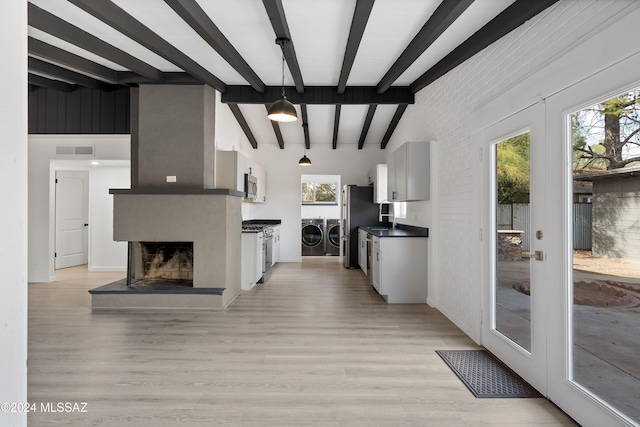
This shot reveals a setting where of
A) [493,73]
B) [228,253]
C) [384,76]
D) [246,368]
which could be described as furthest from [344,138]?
[246,368]

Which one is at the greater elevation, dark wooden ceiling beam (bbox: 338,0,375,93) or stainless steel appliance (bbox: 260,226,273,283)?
dark wooden ceiling beam (bbox: 338,0,375,93)

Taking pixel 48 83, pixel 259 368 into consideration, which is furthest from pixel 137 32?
pixel 259 368

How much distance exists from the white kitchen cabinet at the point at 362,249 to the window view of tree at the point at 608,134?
4.35 meters

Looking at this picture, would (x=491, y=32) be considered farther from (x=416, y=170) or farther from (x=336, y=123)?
(x=336, y=123)

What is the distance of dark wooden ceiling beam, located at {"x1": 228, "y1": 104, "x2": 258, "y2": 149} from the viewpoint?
6.11 meters

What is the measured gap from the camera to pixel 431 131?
473 cm

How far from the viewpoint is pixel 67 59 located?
383cm

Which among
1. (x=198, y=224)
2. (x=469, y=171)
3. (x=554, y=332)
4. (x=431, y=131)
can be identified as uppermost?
(x=431, y=131)

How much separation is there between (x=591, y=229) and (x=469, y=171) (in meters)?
1.59

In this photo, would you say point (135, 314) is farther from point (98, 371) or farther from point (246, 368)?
point (246, 368)

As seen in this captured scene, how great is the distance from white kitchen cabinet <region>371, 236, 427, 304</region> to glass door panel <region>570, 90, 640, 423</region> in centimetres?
A: 261

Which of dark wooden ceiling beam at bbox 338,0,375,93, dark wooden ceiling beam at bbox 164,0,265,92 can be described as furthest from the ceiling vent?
dark wooden ceiling beam at bbox 338,0,375,93

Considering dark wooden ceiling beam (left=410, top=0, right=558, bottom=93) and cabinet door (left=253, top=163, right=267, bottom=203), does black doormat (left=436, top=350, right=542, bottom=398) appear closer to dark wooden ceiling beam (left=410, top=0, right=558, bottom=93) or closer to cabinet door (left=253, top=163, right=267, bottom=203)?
dark wooden ceiling beam (left=410, top=0, right=558, bottom=93)

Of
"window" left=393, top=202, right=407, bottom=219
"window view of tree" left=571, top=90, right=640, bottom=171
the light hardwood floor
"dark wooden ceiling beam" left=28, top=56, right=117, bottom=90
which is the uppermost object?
"dark wooden ceiling beam" left=28, top=56, right=117, bottom=90
